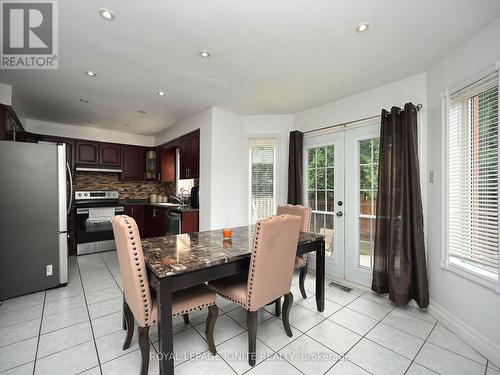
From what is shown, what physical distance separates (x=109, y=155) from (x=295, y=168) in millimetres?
3817

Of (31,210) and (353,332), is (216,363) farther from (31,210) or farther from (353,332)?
→ (31,210)

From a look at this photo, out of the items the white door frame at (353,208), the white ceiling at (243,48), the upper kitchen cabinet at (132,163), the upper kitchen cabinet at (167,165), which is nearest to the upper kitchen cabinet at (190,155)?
the white ceiling at (243,48)

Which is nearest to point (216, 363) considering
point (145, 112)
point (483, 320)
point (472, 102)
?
point (483, 320)

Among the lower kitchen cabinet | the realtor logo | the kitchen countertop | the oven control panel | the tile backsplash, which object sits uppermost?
the realtor logo

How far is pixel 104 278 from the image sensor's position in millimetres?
3064

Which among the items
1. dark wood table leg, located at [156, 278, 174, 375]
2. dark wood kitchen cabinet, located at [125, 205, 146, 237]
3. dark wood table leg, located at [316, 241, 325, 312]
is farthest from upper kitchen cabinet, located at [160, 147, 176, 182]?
dark wood table leg, located at [156, 278, 174, 375]

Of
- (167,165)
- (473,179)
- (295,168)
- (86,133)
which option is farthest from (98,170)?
(473,179)

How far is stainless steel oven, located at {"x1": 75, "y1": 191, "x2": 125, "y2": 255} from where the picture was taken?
4020mm

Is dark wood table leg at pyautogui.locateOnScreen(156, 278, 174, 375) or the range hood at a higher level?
the range hood

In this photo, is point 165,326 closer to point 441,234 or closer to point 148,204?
point 441,234

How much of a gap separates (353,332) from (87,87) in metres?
3.89

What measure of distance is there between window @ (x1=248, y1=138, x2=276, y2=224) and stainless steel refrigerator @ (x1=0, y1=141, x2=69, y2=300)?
8.34 feet

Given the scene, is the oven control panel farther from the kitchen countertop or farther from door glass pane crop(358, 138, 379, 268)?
door glass pane crop(358, 138, 379, 268)

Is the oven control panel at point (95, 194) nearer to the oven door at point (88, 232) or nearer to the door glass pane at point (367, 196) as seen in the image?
the oven door at point (88, 232)
